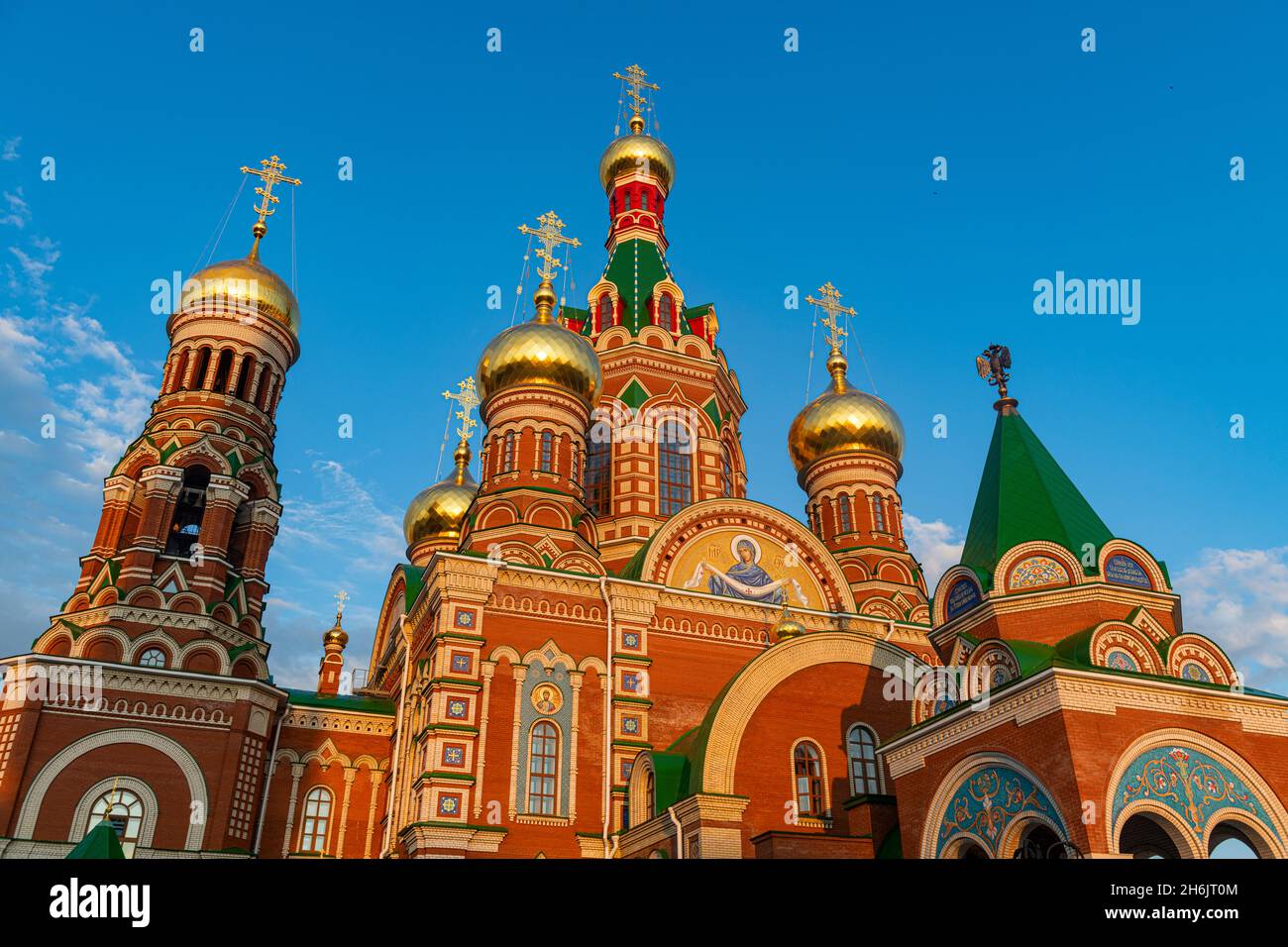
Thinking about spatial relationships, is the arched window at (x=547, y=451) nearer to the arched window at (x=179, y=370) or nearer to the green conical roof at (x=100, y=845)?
the arched window at (x=179, y=370)

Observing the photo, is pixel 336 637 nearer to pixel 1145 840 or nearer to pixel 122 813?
pixel 122 813

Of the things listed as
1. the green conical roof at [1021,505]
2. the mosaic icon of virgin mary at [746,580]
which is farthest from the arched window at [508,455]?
the green conical roof at [1021,505]

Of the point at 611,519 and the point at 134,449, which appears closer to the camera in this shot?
the point at 134,449

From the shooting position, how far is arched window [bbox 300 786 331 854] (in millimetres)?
18047

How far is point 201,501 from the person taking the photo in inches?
758

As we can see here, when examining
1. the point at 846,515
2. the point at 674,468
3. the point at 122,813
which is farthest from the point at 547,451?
the point at 122,813

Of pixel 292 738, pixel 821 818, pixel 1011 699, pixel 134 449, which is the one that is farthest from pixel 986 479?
pixel 134 449

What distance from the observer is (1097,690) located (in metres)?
9.52

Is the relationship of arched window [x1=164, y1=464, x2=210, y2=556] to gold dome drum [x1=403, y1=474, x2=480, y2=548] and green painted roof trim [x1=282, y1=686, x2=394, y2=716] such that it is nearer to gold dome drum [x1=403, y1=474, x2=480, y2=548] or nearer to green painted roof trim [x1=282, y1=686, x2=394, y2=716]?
green painted roof trim [x1=282, y1=686, x2=394, y2=716]

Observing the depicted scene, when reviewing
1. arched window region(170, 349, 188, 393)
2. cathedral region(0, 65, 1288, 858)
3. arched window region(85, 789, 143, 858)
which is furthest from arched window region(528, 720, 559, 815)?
arched window region(170, 349, 188, 393)

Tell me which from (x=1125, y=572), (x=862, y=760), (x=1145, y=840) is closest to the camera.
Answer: (x=1145, y=840)

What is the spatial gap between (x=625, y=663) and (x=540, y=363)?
6.73m
